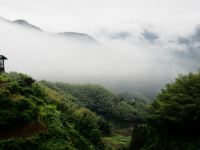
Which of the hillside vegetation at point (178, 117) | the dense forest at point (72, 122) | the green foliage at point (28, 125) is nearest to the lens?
the green foliage at point (28, 125)

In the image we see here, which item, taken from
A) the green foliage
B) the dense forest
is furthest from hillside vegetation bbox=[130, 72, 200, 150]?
the green foliage

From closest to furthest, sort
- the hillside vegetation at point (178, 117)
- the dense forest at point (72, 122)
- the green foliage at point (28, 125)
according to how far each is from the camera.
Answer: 1. the green foliage at point (28, 125)
2. the dense forest at point (72, 122)
3. the hillside vegetation at point (178, 117)

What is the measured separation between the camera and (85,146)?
69.1 meters

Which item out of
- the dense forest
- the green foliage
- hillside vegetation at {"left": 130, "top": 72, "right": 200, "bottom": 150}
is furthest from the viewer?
hillside vegetation at {"left": 130, "top": 72, "right": 200, "bottom": 150}

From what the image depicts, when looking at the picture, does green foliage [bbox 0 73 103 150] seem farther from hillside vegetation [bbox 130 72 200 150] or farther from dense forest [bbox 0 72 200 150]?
hillside vegetation [bbox 130 72 200 150]

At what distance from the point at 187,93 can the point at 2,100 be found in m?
29.3

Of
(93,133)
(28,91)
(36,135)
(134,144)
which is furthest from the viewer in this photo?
(134,144)

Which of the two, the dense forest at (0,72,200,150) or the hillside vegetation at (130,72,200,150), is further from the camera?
the hillside vegetation at (130,72,200,150)

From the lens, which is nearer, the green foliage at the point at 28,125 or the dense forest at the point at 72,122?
the green foliage at the point at 28,125

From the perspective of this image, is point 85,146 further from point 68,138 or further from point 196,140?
point 196,140

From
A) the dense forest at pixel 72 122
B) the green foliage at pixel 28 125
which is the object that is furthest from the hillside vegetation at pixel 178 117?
the green foliage at pixel 28 125

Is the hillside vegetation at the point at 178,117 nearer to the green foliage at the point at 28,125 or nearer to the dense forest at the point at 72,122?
the dense forest at the point at 72,122

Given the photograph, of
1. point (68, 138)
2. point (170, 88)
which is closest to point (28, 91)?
point (68, 138)

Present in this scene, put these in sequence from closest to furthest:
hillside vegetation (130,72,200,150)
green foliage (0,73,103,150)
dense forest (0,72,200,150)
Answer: green foliage (0,73,103,150) → dense forest (0,72,200,150) → hillside vegetation (130,72,200,150)
